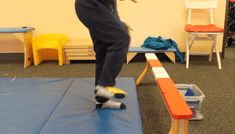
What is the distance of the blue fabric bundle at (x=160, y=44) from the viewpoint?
12.5ft

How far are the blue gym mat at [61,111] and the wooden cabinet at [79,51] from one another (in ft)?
4.07

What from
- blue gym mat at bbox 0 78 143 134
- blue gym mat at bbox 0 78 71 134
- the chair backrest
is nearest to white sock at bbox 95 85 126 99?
blue gym mat at bbox 0 78 143 134

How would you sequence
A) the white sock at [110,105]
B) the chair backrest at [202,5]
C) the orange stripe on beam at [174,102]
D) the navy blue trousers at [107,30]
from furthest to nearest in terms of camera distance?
the chair backrest at [202,5] < the white sock at [110,105] < the navy blue trousers at [107,30] < the orange stripe on beam at [174,102]

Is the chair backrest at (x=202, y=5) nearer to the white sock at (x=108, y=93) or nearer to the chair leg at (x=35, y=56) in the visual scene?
the chair leg at (x=35, y=56)

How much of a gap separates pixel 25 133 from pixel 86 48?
229 centimetres

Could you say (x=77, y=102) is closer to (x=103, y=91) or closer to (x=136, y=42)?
(x=103, y=91)

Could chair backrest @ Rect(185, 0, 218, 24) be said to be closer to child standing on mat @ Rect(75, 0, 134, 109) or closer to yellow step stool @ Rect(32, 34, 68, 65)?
yellow step stool @ Rect(32, 34, 68, 65)

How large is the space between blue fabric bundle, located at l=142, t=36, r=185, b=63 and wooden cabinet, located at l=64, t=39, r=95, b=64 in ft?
2.68

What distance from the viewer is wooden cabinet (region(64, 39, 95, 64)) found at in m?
3.82

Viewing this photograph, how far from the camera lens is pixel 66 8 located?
408 cm

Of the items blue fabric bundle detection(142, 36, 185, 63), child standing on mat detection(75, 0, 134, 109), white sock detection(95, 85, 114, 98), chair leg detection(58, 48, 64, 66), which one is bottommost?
chair leg detection(58, 48, 64, 66)

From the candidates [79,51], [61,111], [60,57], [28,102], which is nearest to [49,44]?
[60,57]

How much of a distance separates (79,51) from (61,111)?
1969mm

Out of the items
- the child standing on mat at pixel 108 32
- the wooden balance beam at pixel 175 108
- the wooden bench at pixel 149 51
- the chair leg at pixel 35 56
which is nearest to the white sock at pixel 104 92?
the child standing on mat at pixel 108 32
